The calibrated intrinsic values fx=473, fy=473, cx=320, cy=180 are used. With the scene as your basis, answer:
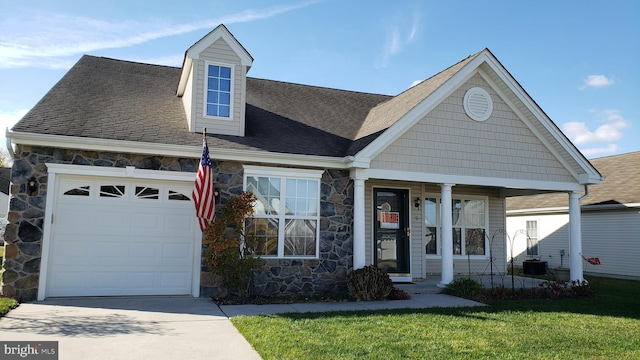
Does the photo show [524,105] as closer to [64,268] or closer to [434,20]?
[434,20]

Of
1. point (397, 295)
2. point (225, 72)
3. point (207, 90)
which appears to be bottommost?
point (397, 295)

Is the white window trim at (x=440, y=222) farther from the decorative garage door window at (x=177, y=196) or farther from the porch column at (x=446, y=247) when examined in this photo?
the decorative garage door window at (x=177, y=196)

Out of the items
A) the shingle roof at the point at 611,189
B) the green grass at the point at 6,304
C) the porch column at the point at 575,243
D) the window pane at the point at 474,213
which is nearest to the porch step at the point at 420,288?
the window pane at the point at 474,213

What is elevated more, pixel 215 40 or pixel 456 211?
pixel 215 40

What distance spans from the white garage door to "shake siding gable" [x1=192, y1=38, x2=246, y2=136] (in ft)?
5.18

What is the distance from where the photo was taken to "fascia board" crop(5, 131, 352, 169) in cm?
850

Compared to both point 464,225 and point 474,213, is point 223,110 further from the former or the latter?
point 474,213

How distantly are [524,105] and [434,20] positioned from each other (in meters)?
3.11

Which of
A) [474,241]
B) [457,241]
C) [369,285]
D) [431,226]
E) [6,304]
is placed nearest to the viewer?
[6,304]

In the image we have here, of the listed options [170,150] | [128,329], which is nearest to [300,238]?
[170,150]

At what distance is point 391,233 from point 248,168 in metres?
4.51

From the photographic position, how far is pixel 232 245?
8.90 m

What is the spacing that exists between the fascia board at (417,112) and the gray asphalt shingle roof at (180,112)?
22 centimetres

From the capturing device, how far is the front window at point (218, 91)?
10.5 meters
